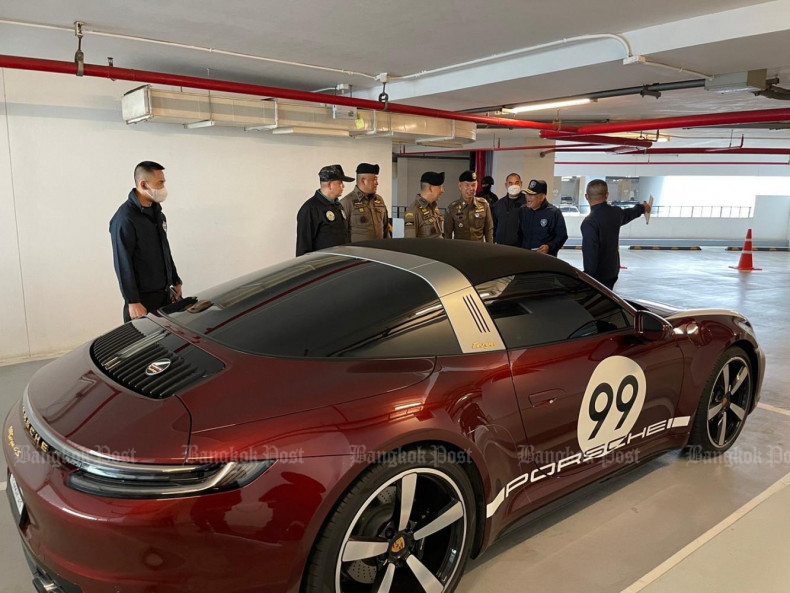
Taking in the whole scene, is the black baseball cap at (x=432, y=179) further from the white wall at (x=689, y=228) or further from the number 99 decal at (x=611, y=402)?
the white wall at (x=689, y=228)

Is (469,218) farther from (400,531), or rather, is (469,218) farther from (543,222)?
(400,531)

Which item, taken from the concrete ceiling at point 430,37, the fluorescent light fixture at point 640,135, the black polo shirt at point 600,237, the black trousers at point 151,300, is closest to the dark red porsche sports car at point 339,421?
the black trousers at point 151,300

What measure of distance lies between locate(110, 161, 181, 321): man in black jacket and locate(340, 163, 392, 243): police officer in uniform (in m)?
1.96

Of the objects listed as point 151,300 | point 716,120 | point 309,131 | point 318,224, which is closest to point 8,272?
point 151,300

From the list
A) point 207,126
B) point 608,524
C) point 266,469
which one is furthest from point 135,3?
point 608,524

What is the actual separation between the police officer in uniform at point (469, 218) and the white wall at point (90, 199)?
190 cm

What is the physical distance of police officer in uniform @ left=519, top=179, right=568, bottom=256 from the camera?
5.71 metres

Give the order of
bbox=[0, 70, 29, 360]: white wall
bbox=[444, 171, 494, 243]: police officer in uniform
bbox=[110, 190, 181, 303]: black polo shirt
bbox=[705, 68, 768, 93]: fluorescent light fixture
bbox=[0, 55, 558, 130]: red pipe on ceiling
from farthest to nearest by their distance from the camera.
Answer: bbox=[444, 171, 494, 243]: police officer in uniform
bbox=[705, 68, 768, 93]: fluorescent light fixture
bbox=[0, 70, 29, 360]: white wall
bbox=[0, 55, 558, 130]: red pipe on ceiling
bbox=[110, 190, 181, 303]: black polo shirt

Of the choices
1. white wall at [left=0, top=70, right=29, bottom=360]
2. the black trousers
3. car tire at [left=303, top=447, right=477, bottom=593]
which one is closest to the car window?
car tire at [left=303, top=447, right=477, bottom=593]

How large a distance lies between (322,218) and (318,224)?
60 millimetres

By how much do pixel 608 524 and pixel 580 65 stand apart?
3604mm

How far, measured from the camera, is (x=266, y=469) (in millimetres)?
1453

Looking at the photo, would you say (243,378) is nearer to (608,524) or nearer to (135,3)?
(608,524)

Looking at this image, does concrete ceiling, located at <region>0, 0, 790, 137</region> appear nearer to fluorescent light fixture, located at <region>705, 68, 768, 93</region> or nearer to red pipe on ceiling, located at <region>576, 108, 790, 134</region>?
fluorescent light fixture, located at <region>705, 68, 768, 93</region>
